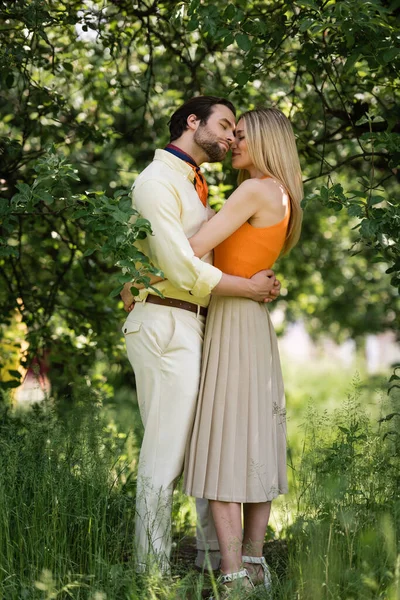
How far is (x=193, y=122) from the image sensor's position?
4.21 m

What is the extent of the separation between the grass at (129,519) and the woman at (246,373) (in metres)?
0.17

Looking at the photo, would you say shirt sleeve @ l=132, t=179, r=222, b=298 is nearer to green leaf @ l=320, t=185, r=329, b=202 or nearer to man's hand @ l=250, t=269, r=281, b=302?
man's hand @ l=250, t=269, r=281, b=302

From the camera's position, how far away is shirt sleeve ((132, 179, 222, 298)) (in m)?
3.76

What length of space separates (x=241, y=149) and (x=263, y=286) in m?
0.70

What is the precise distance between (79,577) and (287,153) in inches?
85.2

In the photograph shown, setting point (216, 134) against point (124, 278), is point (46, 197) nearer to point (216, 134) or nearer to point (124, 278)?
point (124, 278)

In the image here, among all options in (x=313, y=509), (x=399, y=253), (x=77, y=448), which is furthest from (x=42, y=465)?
(x=399, y=253)

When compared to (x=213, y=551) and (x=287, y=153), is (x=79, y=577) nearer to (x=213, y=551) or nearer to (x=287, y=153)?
(x=213, y=551)

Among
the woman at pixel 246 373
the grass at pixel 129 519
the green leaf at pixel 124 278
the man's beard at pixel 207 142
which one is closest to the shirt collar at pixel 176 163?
the man's beard at pixel 207 142

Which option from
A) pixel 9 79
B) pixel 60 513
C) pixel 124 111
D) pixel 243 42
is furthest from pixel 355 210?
pixel 124 111

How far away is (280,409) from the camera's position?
404 cm

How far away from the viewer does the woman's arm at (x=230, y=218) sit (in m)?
3.88

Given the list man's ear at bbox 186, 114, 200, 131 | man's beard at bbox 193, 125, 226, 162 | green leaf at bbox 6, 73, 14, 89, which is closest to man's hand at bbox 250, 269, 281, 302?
man's beard at bbox 193, 125, 226, 162

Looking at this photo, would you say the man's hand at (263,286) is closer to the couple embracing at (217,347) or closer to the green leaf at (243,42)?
the couple embracing at (217,347)
